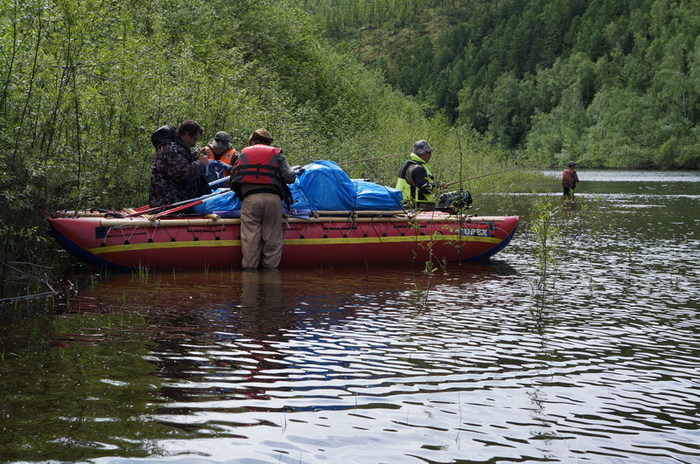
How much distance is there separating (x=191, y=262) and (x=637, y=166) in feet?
262

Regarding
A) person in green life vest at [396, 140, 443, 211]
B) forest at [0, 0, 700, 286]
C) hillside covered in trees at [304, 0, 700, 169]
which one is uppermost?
hillside covered in trees at [304, 0, 700, 169]

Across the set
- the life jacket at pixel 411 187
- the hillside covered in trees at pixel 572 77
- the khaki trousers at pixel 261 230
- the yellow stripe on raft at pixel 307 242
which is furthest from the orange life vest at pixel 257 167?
the hillside covered in trees at pixel 572 77

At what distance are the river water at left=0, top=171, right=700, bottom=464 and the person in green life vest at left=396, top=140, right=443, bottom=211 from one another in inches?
115

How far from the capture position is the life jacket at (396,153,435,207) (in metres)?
14.5

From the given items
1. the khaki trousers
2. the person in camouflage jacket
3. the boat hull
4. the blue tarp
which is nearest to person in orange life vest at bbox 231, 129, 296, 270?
the khaki trousers

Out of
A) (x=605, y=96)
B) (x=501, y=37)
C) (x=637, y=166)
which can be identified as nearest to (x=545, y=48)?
(x=501, y=37)

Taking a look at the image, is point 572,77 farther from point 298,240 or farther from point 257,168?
point 257,168

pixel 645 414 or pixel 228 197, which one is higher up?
pixel 228 197

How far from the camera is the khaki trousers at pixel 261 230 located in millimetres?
12344

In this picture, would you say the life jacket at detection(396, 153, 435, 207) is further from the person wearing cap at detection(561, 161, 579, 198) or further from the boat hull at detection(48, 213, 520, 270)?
the person wearing cap at detection(561, 161, 579, 198)

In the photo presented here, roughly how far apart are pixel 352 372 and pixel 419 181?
8.08 meters

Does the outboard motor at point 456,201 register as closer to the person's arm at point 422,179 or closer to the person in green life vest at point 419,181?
the person in green life vest at point 419,181

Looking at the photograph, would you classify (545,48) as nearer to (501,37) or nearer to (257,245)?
(501,37)

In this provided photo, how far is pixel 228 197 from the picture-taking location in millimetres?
12938
